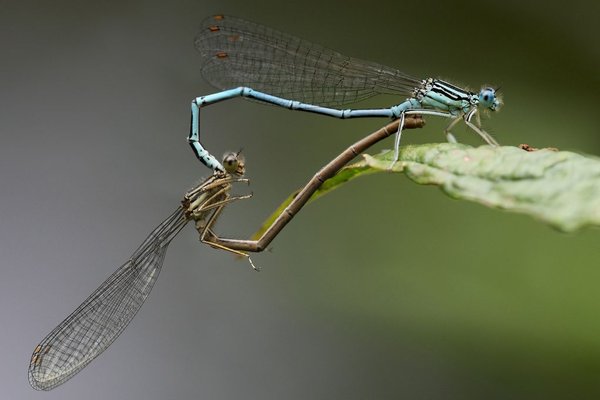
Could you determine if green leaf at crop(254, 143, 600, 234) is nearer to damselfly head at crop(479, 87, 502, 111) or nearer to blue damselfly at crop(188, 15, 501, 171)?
blue damselfly at crop(188, 15, 501, 171)

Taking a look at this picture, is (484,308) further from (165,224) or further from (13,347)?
(13,347)

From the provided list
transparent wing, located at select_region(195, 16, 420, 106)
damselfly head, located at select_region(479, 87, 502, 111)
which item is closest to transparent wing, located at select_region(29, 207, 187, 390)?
transparent wing, located at select_region(195, 16, 420, 106)

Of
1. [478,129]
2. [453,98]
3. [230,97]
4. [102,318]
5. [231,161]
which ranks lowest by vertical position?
[102,318]

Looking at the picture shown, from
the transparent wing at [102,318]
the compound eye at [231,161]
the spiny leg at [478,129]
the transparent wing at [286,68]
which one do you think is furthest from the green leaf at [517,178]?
the transparent wing at [102,318]

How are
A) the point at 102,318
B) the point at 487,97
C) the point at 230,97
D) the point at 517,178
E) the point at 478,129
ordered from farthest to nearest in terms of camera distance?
the point at 102,318
the point at 230,97
the point at 487,97
the point at 478,129
the point at 517,178

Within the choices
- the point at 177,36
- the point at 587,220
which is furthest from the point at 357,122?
the point at 587,220

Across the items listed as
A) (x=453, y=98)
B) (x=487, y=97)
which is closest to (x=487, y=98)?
(x=487, y=97)

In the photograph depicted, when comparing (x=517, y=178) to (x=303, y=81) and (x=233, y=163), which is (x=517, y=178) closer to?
(x=233, y=163)
